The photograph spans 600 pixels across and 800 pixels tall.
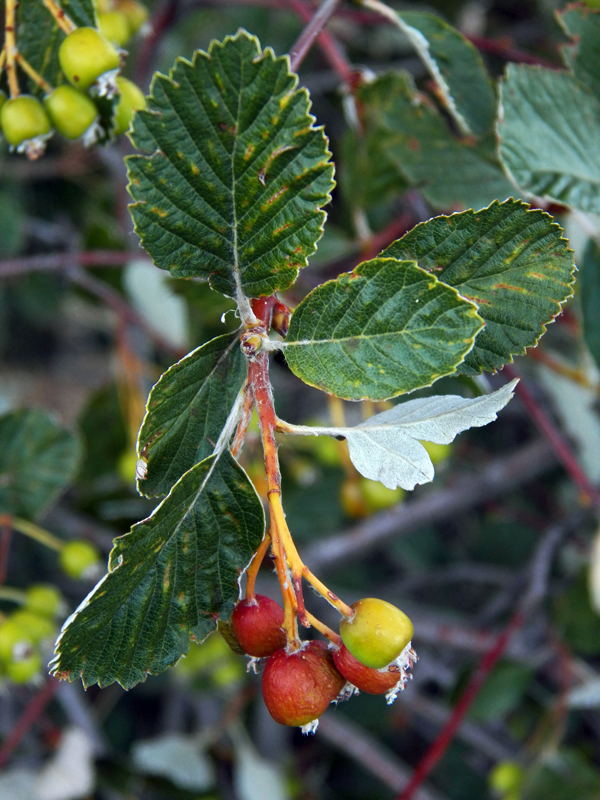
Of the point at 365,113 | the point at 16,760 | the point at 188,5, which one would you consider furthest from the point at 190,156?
→ the point at 16,760

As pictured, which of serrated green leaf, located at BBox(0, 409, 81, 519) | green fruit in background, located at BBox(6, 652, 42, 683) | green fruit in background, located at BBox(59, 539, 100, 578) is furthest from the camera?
green fruit in background, located at BBox(59, 539, 100, 578)

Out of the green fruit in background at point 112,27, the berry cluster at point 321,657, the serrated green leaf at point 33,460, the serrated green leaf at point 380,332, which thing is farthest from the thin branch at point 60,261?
the berry cluster at point 321,657

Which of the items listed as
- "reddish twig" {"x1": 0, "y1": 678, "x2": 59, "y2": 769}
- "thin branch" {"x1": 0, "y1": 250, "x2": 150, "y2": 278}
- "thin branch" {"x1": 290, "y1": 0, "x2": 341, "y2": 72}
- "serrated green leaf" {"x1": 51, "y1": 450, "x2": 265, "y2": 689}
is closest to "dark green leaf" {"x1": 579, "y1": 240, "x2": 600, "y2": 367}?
"thin branch" {"x1": 290, "y1": 0, "x2": 341, "y2": 72}

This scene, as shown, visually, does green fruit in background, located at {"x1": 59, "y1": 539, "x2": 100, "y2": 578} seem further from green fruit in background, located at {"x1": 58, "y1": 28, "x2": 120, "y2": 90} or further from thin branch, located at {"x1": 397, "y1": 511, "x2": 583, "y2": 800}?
green fruit in background, located at {"x1": 58, "y1": 28, "x2": 120, "y2": 90}

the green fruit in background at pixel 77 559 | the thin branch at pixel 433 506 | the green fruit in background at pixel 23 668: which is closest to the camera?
the green fruit in background at pixel 23 668

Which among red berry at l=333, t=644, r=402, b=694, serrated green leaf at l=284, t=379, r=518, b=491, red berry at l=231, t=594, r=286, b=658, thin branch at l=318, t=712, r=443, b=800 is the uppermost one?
serrated green leaf at l=284, t=379, r=518, b=491

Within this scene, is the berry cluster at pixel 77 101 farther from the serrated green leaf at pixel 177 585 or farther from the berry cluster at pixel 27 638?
the berry cluster at pixel 27 638

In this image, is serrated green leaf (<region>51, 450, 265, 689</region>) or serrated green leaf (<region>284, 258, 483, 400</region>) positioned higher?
serrated green leaf (<region>284, 258, 483, 400</region>)
